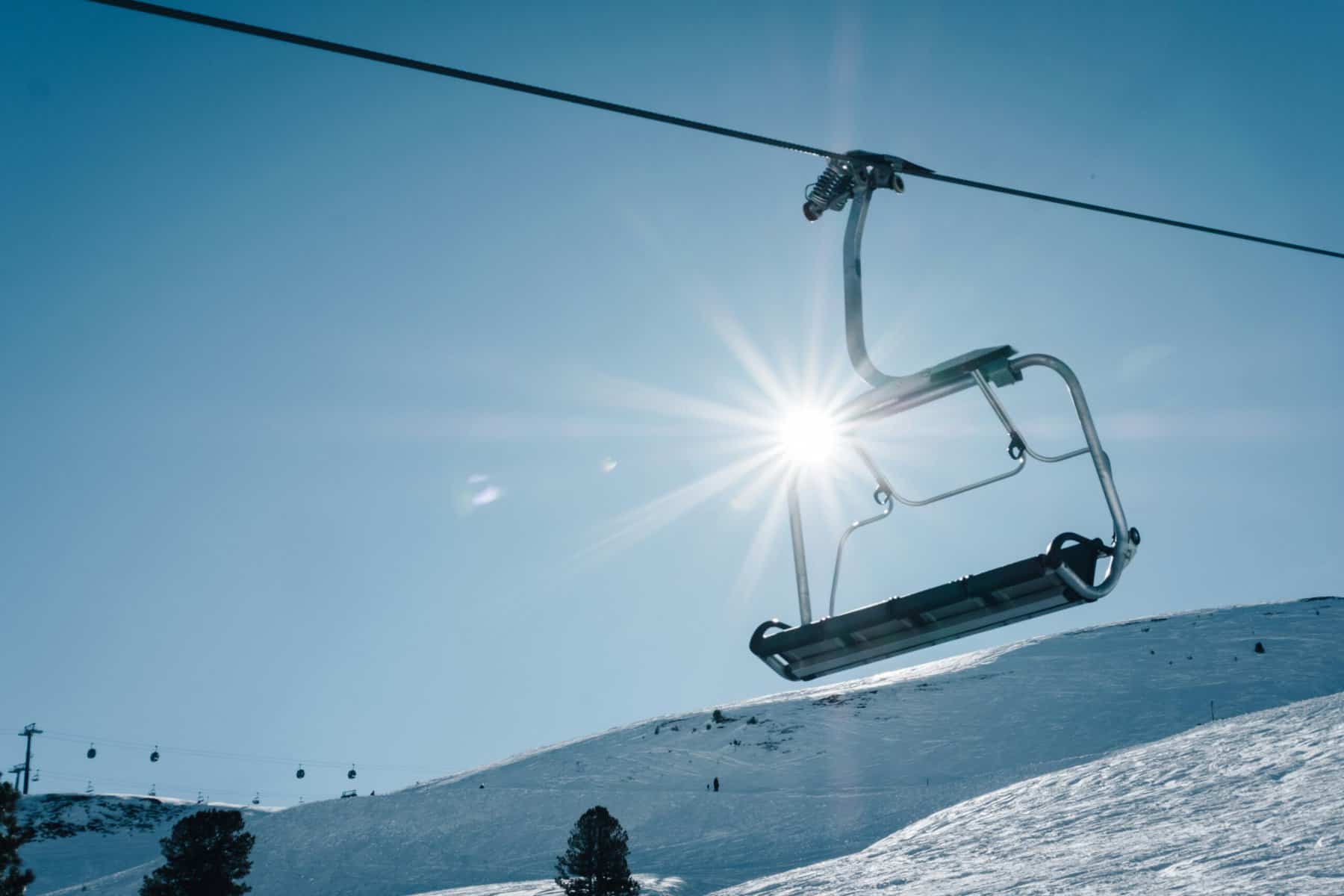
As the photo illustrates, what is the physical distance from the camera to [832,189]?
19.1 ft

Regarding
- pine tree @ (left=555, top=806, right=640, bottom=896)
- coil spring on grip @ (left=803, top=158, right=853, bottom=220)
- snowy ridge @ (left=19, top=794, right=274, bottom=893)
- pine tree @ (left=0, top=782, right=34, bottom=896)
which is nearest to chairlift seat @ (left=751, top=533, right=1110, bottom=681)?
coil spring on grip @ (left=803, top=158, right=853, bottom=220)

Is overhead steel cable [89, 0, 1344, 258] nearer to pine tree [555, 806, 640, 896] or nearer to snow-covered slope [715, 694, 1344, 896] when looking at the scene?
snow-covered slope [715, 694, 1344, 896]

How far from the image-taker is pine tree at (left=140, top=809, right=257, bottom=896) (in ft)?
105

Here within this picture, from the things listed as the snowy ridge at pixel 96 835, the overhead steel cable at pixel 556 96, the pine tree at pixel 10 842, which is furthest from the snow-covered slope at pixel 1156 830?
the snowy ridge at pixel 96 835

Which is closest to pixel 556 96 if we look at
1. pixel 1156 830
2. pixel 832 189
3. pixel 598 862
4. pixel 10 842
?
pixel 832 189


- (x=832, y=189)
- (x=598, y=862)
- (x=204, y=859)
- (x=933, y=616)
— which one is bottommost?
(x=598, y=862)

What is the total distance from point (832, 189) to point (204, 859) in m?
34.3

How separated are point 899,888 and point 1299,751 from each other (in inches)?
437

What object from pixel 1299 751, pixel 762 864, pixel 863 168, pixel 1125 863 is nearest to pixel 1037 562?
pixel 863 168

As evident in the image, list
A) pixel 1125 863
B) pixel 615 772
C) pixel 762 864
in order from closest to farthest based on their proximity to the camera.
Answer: pixel 1125 863 < pixel 762 864 < pixel 615 772

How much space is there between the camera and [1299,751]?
25.8 metres

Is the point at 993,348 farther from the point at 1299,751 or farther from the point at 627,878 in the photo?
the point at 627,878

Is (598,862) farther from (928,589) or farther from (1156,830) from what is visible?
(928,589)

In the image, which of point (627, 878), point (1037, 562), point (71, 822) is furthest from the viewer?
point (71, 822)
